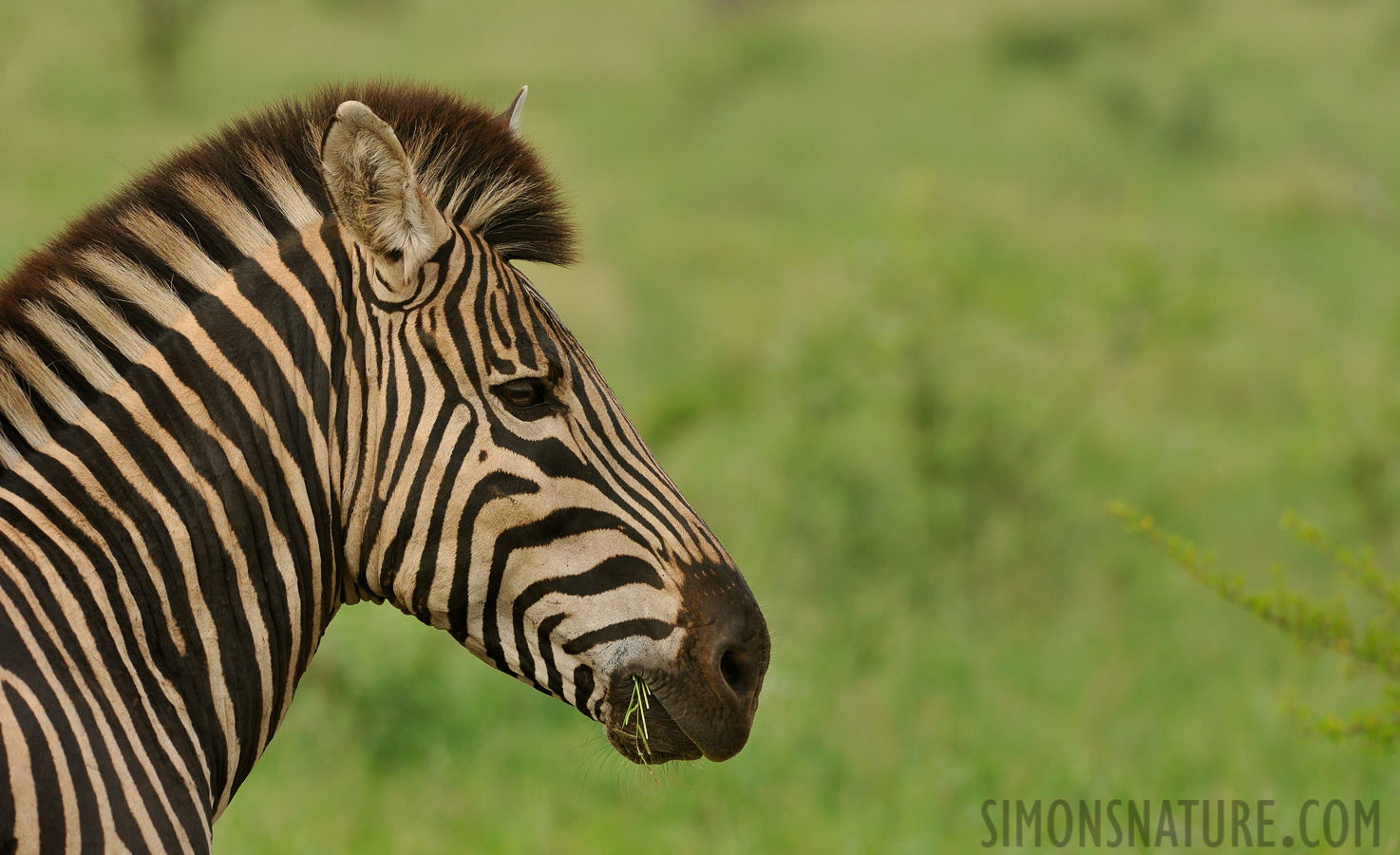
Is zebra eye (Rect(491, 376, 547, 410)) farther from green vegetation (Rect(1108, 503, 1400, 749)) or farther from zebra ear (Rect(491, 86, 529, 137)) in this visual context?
green vegetation (Rect(1108, 503, 1400, 749))

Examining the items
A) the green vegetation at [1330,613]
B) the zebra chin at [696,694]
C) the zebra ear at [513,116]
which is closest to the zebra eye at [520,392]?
the zebra chin at [696,694]

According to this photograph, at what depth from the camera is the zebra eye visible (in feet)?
8.36

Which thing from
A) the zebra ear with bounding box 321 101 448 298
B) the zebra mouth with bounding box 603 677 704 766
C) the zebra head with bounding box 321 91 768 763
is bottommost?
the zebra mouth with bounding box 603 677 704 766

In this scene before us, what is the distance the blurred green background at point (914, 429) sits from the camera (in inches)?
260

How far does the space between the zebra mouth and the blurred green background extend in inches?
10.2

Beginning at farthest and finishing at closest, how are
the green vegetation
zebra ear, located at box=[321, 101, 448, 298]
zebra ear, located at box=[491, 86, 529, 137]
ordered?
the green vegetation
zebra ear, located at box=[491, 86, 529, 137]
zebra ear, located at box=[321, 101, 448, 298]

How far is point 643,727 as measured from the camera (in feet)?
8.26

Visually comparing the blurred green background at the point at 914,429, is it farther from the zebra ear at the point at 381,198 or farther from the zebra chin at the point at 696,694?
the zebra ear at the point at 381,198

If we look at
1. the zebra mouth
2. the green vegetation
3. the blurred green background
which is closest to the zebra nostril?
the zebra mouth

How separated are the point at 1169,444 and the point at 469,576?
1233 cm

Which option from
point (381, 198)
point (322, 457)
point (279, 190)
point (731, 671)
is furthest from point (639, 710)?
point (279, 190)

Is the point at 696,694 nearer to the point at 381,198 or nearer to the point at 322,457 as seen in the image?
the point at 322,457

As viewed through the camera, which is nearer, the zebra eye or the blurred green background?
the zebra eye

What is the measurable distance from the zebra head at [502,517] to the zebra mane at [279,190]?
15 cm
